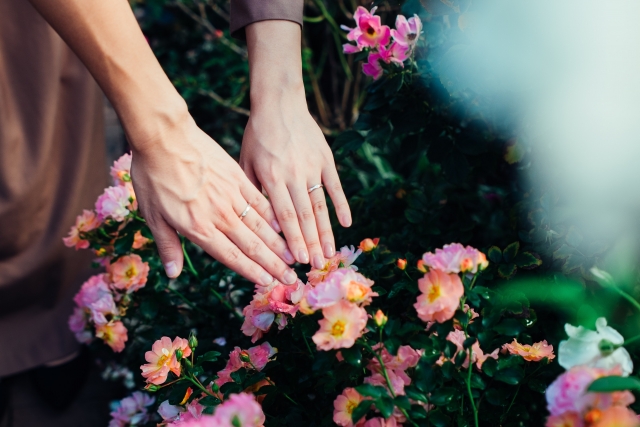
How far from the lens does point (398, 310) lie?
44.2 inches

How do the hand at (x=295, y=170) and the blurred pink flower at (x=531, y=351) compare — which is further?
the hand at (x=295, y=170)

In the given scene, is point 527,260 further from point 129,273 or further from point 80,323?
point 80,323

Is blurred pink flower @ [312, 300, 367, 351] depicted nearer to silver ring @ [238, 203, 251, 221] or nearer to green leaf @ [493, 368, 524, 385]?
green leaf @ [493, 368, 524, 385]

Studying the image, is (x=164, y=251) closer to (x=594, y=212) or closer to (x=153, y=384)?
(x=153, y=384)

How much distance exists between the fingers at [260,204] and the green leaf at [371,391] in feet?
1.56

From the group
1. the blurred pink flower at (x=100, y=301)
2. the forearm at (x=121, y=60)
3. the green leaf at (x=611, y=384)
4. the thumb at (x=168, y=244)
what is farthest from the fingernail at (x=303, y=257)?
the green leaf at (x=611, y=384)

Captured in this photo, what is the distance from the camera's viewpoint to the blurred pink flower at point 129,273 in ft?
3.74

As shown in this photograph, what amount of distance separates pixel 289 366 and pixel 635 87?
0.77 meters

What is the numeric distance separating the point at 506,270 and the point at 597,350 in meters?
0.33

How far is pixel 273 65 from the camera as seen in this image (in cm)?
113

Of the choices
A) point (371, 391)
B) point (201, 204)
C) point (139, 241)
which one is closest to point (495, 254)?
point (371, 391)

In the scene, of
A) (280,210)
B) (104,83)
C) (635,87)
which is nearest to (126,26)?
(104,83)

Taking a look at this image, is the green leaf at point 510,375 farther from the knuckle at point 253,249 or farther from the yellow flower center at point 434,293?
the knuckle at point 253,249

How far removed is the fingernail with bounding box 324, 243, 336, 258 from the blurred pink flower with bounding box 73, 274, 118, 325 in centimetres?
47
